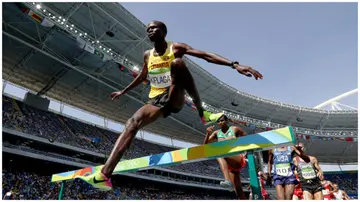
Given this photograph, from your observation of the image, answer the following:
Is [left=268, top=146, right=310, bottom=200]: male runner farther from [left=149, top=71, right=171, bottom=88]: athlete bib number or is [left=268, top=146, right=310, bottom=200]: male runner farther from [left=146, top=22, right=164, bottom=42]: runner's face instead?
[left=146, top=22, right=164, bottom=42]: runner's face

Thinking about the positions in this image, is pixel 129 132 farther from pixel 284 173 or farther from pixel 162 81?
pixel 284 173

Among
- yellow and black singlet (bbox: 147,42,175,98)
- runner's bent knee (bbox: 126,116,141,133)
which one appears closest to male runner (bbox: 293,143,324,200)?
yellow and black singlet (bbox: 147,42,175,98)

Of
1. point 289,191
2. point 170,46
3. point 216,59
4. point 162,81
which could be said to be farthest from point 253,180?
point 289,191

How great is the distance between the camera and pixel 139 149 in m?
29.6

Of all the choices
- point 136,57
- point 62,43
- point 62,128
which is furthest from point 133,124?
point 62,128

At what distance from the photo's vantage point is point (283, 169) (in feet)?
16.3

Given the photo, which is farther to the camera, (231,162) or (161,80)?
(231,162)

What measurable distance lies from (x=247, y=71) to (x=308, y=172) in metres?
4.21

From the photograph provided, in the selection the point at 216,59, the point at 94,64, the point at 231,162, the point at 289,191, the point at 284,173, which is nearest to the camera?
the point at 216,59

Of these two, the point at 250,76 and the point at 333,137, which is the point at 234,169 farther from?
the point at 333,137

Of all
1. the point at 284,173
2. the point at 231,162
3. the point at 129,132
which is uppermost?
the point at 284,173

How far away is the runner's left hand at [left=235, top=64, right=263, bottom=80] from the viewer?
2.26 m

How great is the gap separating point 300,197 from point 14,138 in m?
21.9

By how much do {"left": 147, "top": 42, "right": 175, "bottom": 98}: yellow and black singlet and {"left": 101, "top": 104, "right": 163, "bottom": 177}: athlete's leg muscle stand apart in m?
0.24
